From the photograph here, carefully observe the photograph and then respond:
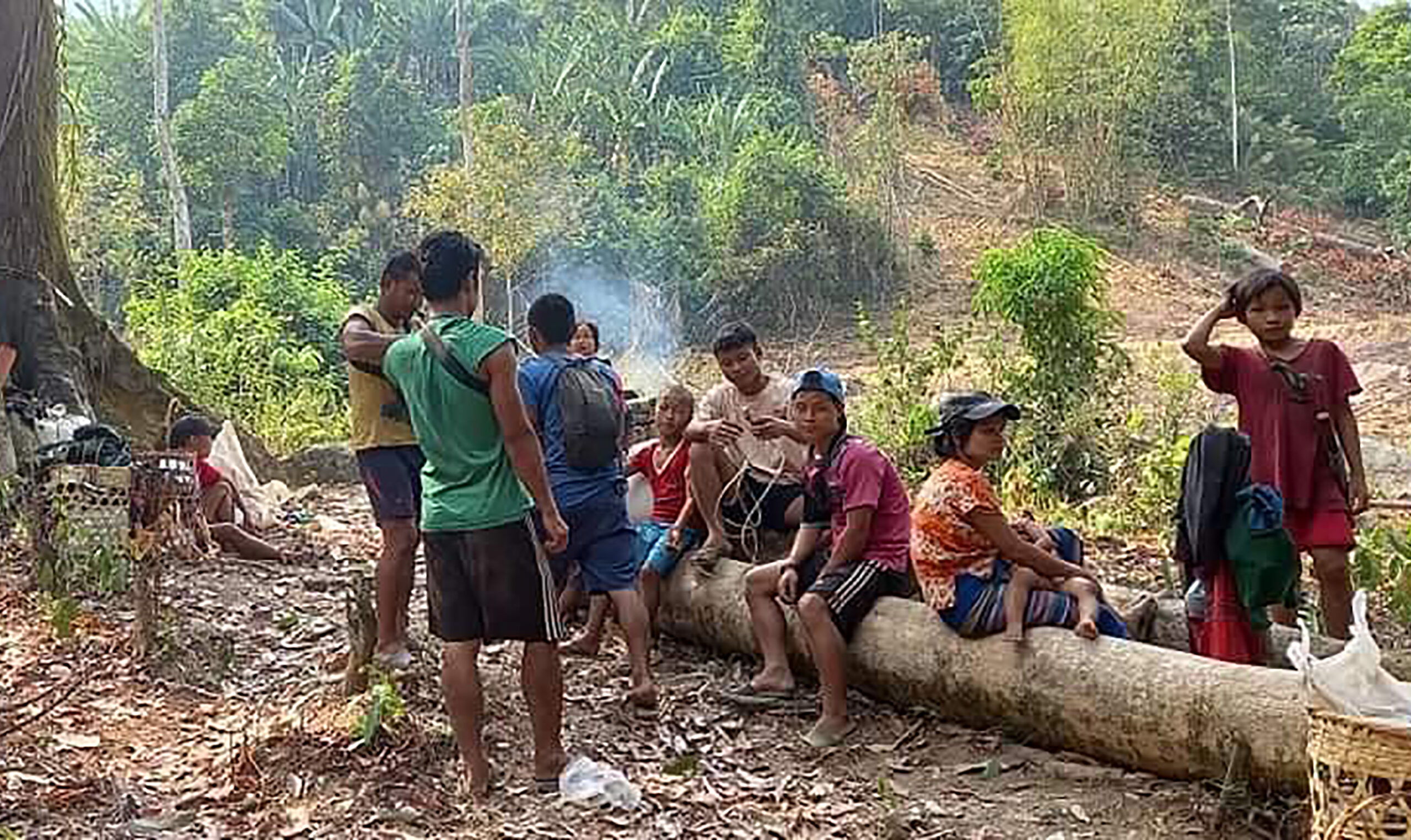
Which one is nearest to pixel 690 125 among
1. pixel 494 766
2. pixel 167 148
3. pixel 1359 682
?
pixel 167 148

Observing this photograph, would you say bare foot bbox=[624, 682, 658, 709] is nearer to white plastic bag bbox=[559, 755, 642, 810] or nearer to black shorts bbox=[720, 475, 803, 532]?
white plastic bag bbox=[559, 755, 642, 810]

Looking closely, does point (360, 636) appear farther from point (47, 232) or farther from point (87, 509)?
point (47, 232)

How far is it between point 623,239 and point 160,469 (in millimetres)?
18796

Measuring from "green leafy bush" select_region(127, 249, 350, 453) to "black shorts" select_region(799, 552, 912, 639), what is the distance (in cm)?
766

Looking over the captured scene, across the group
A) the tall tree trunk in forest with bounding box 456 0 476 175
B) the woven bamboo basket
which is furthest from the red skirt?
the tall tree trunk in forest with bounding box 456 0 476 175

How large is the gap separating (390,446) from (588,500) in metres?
0.81

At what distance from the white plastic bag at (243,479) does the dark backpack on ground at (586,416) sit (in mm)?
3697

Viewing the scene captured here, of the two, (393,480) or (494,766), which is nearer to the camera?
(494,766)

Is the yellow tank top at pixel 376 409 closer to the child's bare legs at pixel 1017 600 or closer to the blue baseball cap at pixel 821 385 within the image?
the blue baseball cap at pixel 821 385

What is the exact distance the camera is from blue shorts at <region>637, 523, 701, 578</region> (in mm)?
5859

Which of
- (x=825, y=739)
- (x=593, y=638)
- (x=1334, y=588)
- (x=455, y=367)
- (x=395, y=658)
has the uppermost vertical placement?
(x=455, y=367)

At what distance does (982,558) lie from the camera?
4.62 meters

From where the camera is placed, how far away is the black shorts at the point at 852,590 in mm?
4910

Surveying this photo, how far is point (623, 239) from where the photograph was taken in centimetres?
2528
